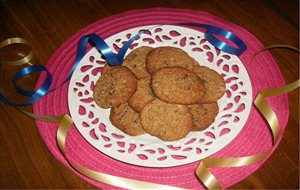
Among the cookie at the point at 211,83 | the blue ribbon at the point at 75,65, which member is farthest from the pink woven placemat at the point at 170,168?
the cookie at the point at 211,83

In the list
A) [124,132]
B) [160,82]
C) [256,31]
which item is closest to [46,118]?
[124,132]

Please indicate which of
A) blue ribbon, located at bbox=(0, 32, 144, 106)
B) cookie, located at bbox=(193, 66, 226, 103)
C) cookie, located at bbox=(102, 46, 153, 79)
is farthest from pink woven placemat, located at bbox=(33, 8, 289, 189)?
cookie, located at bbox=(102, 46, 153, 79)

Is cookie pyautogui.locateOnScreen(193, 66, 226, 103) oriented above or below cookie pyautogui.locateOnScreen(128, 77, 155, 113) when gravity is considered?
above

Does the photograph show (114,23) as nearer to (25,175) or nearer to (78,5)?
(78,5)

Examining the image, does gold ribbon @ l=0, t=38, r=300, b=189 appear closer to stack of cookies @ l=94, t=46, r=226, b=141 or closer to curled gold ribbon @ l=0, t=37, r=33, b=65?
stack of cookies @ l=94, t=46, r=226, b=141

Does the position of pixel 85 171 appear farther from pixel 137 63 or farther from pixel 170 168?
pixel 137 63

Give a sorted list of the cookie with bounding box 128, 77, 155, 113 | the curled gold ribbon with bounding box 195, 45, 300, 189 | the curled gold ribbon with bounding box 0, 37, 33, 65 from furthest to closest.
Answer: the curled gold ribbon with bounding box 0, 37, 33, 65, the cookie with bounding box 128, 77, 155, 113, the curled gold ribbon with bounding box 195, 45, 300, 189
